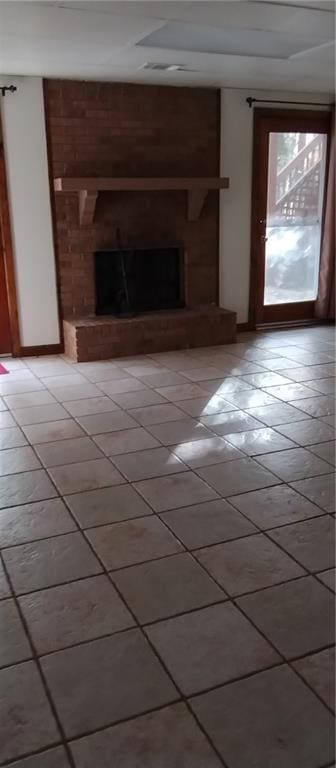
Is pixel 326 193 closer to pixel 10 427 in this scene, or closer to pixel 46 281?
pixel 46 281

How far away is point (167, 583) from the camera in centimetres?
208

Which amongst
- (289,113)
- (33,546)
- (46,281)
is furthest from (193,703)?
(289,113)

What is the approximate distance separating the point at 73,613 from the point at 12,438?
1593 millimetres

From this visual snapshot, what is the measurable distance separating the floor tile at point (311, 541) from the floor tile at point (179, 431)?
1000 mm

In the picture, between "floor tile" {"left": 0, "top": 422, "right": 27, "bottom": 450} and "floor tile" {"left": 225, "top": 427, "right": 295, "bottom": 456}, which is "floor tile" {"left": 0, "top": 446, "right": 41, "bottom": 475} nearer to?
"floor tile" {"left": 0, "top": 422, "right": 27, "bottom": 450}

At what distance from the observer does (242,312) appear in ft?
19.6

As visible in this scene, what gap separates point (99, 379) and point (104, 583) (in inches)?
98.4

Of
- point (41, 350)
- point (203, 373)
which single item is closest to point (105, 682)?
point (203, 373)

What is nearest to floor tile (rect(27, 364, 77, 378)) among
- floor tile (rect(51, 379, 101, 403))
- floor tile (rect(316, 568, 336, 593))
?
floor tile (rect(51, 379, 101, 403))

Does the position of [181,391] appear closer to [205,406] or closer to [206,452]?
[205,406]

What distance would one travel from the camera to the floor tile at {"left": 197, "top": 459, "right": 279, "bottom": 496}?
9.00 feet

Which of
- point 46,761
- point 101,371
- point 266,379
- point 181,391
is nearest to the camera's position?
point 46,761

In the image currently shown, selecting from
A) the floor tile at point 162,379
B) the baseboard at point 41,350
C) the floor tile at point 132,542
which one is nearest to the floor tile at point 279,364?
the floor tile at point 162,379

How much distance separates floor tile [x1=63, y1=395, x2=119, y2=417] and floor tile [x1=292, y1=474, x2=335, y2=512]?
4.69ft
